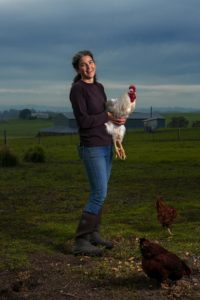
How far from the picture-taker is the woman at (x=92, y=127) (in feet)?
22.7

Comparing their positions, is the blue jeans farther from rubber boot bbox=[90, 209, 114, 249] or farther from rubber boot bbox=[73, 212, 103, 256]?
rubber boot bbox=[90, 209, 114, 249]

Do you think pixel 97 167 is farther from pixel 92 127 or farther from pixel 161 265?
pixel 161 265

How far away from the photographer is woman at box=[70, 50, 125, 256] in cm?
692

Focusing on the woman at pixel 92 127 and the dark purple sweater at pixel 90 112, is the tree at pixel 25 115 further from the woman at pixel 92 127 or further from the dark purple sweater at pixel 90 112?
the dark purple sweater at pixel 90 112

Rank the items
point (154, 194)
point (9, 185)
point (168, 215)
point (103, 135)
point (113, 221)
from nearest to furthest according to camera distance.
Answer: point (103, 135), point (168, 215), point (113, 221), point (154, 194), point (9, 185)

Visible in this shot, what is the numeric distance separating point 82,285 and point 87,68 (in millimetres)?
2465

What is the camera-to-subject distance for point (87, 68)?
6992mm

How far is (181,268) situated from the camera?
585cm

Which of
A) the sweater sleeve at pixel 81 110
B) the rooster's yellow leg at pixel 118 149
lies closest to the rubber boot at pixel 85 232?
the rooster's yellow leg at pixel 118 149

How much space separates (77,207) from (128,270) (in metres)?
6.29

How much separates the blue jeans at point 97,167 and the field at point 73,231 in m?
0.71

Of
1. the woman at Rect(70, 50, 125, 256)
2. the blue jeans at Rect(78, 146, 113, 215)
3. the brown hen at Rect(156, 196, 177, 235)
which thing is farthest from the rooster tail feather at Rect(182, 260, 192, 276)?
the brown hen at Rect(156, 196, 177, 235)

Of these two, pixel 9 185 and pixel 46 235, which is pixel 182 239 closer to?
pixel 46 235

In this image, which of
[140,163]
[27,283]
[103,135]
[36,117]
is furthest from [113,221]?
[36,117]
